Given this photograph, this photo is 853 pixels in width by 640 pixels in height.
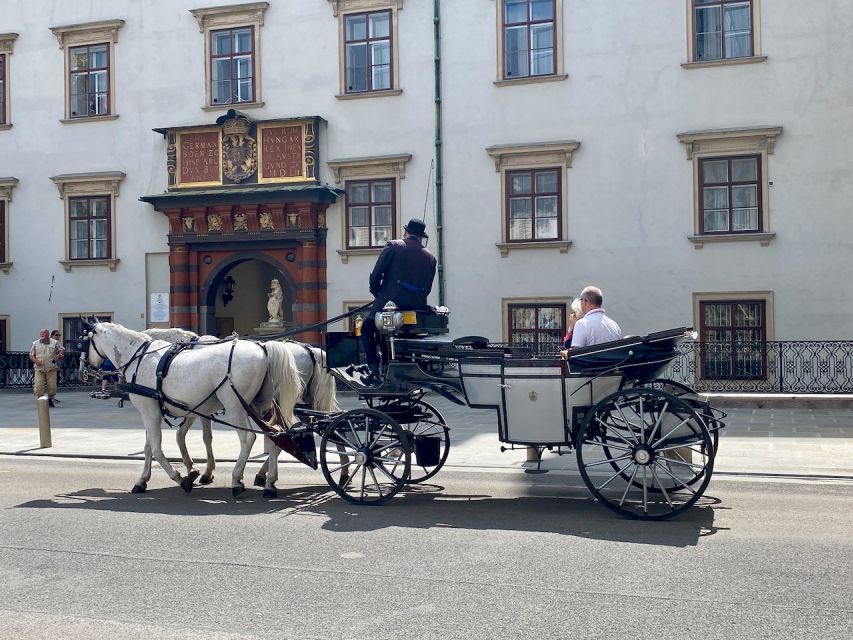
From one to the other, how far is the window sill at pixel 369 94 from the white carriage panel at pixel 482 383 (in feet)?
50.8

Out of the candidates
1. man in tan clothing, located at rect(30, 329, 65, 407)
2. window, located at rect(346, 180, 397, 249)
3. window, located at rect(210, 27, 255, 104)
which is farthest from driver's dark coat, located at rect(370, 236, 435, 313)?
window, located at rect(210, 27, 255, 104)

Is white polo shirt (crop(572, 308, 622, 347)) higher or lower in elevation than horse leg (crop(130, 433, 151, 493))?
higher

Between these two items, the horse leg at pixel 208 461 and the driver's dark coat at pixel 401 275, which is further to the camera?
the horse leg at pixel 208 461

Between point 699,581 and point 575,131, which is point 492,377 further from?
point 575,131

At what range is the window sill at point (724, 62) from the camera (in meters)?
21.3

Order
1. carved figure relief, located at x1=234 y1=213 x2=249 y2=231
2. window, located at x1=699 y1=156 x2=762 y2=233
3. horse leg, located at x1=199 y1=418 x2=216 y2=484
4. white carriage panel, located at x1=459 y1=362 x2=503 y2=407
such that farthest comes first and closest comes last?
carved figure relief, located at x1=234 y1=213 x2=249 y2=231, window, located at x1=699 y1=156 x2=762 y2=233, horse leg, located at x1=199 y1=418 x2=216 y2=484, white carriage panel, located at x1=459 y1=362 x2=503 y2=407

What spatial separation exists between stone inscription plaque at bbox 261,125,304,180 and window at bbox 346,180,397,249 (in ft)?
4.60

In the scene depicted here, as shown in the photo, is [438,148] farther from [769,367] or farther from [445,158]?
[769,367]

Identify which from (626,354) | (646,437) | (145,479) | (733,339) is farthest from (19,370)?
(646,437)

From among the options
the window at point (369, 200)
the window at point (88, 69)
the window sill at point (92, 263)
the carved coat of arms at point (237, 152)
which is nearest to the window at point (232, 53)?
the carved coat of arms at point (237, 152)

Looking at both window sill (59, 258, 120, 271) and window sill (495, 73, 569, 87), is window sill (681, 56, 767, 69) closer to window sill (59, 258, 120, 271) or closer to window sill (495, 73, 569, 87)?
window sill (495, 73, 569, 87)

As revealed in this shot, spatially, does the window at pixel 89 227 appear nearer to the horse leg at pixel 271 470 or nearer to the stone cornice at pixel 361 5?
the stone cornice at pixel 361 5

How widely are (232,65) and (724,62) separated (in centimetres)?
1165

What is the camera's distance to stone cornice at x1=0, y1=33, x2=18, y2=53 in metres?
26.5
